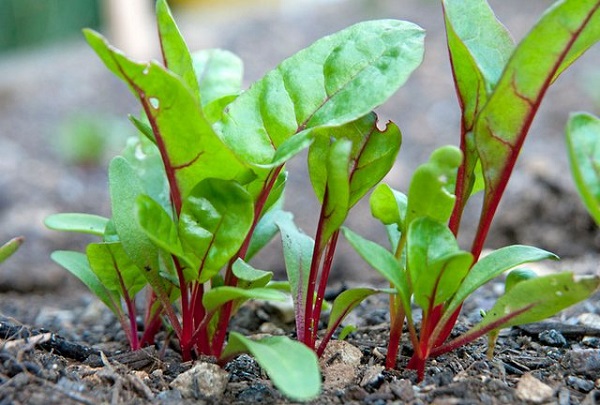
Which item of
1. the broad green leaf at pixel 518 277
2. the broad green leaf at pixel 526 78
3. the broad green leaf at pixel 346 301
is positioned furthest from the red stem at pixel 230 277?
the broad green leaf at pixel 518 277

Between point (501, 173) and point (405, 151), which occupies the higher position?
point (501, 173)

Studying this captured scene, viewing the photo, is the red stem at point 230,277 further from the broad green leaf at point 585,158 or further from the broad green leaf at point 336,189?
the broad green leaf at point 585,158

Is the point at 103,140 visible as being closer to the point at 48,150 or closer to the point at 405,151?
the point at 48,150

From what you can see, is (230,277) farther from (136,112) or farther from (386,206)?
(136,112)

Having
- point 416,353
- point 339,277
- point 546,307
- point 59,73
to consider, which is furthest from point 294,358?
point 59,73

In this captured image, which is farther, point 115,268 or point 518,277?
point 115,268

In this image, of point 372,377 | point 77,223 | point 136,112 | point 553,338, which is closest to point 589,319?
point 553,338
